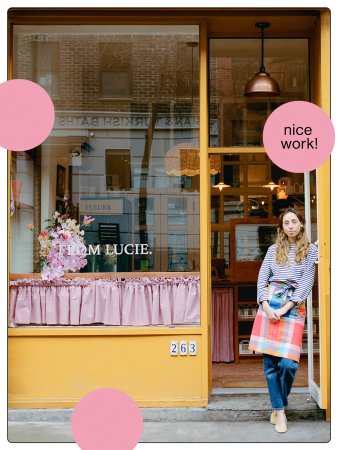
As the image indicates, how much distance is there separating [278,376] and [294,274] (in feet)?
2.91

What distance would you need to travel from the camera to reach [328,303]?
607cm

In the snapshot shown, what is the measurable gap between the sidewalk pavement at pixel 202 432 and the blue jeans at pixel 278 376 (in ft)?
0.85

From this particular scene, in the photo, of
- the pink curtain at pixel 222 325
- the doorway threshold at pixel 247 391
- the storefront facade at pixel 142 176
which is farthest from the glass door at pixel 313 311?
the pink curtain at pixel 222 325

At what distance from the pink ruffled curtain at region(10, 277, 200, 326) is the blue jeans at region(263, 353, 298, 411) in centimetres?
A: 86

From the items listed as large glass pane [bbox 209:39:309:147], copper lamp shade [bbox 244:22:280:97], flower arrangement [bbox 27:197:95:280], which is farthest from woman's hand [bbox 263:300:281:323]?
copper lamp shade [bbox 244:22:280:97]

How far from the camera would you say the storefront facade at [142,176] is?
6.34 m

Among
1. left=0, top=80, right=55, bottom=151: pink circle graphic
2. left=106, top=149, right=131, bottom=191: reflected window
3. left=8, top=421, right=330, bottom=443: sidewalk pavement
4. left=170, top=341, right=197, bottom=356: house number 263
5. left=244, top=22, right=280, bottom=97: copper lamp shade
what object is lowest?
left=8, top=421, right=330, bottom=443: sidewalk pavement

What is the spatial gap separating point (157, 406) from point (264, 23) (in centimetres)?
372

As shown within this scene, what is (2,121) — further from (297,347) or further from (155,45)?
(297,347)

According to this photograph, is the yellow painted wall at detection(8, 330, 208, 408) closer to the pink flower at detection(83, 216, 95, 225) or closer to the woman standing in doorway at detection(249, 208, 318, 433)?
the woman standing in doorway at detection(249, 208, 318, 433)

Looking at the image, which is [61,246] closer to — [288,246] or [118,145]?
[118,145]

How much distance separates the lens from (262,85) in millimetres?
6684

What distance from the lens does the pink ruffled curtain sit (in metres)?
6.49

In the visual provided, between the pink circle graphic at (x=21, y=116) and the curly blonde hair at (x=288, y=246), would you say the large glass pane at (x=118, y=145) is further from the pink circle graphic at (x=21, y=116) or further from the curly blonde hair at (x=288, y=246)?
the curly blonde hair at (x=288, y=246)
